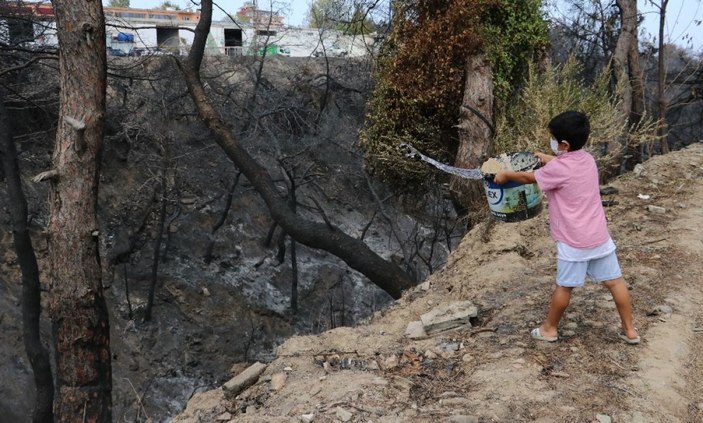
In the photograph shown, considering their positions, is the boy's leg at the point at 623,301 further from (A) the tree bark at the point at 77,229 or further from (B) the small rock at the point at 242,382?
(A) the tree bark at the point at 77,229

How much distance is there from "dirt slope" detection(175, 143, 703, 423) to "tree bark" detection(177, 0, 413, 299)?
2.89 metres

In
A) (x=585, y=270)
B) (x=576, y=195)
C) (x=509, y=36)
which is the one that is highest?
(x=509, y=36)

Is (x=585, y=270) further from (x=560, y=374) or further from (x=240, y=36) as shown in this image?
(x=240, y=36)

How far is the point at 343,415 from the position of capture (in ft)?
10.6

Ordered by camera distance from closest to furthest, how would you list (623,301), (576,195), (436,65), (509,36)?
1. (576,195)
2. (623,301)
3. (436,65)
4. (509,36)

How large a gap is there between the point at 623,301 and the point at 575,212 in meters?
0.64

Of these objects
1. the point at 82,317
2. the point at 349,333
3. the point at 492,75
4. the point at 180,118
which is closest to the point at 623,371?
the point at 349,333

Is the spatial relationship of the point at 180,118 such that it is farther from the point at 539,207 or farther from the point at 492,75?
the point at 539,207

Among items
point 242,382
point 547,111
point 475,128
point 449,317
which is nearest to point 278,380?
point 242,382

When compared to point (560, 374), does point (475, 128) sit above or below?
above

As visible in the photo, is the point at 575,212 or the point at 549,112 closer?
the point at 575,212

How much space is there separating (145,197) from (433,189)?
48.7 ft

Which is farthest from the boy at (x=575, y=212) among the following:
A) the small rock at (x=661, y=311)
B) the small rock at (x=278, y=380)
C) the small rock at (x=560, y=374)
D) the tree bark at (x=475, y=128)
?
the tree bark at (x=475, y=128)

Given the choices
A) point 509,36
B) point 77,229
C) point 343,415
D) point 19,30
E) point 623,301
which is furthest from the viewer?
point 19,30
